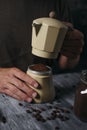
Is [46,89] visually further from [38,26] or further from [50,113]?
[38,26]

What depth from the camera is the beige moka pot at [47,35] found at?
3.17ft

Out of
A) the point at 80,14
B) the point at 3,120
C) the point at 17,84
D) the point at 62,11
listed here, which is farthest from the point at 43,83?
the point at 80,14

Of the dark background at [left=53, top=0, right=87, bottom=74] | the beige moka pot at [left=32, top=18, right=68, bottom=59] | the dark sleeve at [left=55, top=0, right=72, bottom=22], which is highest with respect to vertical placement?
the beige moka pot at [left=32, top=18, right=68, bottom=59]

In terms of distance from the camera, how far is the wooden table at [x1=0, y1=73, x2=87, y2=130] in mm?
902

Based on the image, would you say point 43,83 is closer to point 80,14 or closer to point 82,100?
point 82,100

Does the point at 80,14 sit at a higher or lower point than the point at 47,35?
lower

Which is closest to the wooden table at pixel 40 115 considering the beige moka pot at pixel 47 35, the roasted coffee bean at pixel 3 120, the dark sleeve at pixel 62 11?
the roasted coffee bean at pixel 3 120

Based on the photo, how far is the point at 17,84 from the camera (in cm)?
107

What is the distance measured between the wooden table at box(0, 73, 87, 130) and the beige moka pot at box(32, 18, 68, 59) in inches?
7.2

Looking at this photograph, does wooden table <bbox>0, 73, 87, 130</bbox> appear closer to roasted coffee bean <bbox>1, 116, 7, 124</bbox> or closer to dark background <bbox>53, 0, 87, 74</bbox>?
roasted coffee bean <bbox>1, 116, 7, 124</bbox>

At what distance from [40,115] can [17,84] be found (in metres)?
0.16

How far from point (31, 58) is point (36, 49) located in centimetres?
56

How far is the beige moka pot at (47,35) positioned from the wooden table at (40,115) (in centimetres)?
18

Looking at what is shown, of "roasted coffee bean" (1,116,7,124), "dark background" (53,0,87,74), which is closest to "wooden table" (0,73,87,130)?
"roasted coffee bean" (1,116,7,124)
